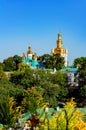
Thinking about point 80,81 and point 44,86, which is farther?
point 80,81

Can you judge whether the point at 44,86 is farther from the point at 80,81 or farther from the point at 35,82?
the point at 80,81

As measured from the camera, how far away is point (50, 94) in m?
36.7

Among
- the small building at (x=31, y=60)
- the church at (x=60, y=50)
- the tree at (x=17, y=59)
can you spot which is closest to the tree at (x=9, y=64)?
the tree at (x=17, y=59)

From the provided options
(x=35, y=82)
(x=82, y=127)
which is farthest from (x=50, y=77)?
(x=82, y=127)

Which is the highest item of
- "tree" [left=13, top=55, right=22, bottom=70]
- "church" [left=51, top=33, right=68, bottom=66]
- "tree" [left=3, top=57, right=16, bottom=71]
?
"church" [left=51, top=33, right=68, bottom=66]

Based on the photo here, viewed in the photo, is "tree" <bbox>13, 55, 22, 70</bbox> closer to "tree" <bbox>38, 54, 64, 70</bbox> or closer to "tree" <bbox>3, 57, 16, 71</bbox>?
"tree" <bbox>3, 57, 16, 71</bbox>

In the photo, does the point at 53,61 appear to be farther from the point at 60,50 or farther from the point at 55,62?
the point at 60,50

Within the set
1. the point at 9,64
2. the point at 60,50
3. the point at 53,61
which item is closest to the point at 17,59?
the point at 9,64

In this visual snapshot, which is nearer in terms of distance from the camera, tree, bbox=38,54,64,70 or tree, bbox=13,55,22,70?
tree, bbox=38,54,64,70

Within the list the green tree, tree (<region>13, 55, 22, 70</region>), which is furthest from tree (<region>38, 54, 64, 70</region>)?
tree (<region>13, 55, 22, 70</region>)

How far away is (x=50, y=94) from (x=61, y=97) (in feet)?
9.45

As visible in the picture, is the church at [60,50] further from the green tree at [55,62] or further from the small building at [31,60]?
the green tree at [55,62]

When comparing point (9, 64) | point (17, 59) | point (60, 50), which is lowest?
point (9, 64)

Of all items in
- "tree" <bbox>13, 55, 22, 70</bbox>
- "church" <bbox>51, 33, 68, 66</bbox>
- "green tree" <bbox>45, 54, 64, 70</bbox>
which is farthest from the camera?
"church" <bbox>51, 33, 68, 66</bbox>
